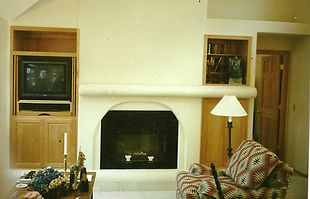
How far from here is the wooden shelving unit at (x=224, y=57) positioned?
479 cm

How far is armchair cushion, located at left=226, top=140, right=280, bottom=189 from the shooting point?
269 centimetres

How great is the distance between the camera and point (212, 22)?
470cm

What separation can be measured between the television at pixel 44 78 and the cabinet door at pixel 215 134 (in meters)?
2.02

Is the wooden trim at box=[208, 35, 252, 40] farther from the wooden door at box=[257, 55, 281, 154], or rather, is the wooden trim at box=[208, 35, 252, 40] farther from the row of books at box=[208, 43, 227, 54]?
the wooden door at box=[257, 55, 281, 154]

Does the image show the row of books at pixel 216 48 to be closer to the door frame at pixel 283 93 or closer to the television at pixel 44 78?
the door frame at pixel 283 93

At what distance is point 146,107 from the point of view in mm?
4730

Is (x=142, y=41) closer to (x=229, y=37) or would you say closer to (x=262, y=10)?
(x=229, y=37)

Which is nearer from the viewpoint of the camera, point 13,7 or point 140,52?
point 13,7

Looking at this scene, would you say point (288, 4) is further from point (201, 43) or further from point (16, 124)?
point (16, 124)

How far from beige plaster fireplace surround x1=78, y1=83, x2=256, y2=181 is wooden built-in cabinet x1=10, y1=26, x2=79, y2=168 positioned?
0.70 ft

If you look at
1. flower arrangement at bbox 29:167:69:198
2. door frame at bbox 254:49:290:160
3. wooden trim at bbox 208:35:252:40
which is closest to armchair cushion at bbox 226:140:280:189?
flower arrangement at bbox 29:167:69:198

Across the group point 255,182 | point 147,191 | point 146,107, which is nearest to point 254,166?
point 255,182

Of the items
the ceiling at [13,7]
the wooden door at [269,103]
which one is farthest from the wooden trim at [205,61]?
the ceiling at [13,7]

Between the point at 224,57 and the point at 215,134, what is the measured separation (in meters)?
1.21
